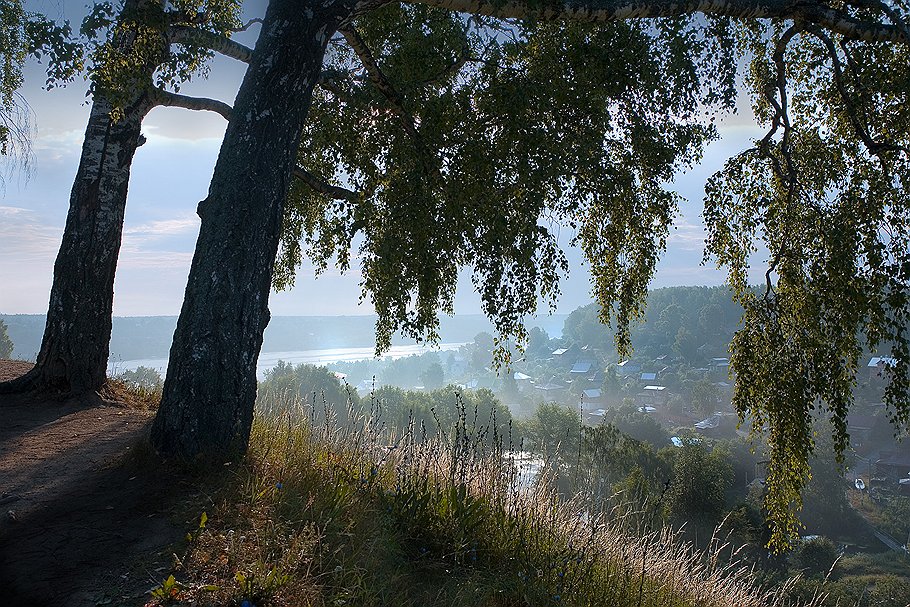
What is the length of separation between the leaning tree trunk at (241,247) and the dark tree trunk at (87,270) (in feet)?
12.0

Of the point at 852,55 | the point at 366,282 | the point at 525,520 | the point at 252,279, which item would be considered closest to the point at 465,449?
the point at 525,520

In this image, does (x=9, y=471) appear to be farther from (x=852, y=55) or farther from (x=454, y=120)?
(x=852, y=55)

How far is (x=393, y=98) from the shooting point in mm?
7180

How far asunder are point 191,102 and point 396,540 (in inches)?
293

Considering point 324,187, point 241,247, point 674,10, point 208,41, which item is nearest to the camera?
point 241,247

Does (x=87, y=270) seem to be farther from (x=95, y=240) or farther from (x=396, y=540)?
(x=396, y=540)

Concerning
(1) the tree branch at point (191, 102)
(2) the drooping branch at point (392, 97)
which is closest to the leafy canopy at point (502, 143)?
(2) the drooping branch at point (392, 97)

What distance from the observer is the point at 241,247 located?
5.07 m

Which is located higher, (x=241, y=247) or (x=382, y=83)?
(x=382, y=83)

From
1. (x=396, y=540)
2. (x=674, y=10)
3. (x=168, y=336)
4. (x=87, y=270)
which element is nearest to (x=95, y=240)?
(x=87, y=270)

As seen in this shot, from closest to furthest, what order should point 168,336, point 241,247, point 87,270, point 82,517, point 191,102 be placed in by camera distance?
point 82,517, point 241,247, point 87,270, point 191,102, point 168,336

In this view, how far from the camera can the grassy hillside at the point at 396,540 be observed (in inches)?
137

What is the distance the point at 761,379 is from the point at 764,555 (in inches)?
1041

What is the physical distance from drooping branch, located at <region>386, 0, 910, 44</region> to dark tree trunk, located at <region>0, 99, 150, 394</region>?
15.1 feet
